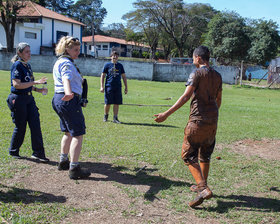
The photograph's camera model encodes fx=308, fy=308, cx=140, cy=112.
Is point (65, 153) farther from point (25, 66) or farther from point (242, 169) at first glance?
point (242, 169)

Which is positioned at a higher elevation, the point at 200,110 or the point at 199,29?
the point at 199,29

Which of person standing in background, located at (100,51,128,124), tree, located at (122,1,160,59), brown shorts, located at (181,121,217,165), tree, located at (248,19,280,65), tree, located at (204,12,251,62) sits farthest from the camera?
tree, located at (122,1,160,59)

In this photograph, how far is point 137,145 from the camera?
641 cm

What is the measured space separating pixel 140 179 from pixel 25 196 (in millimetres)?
1613

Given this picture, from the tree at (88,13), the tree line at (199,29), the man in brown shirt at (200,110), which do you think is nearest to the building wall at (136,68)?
the tree line at (199,29)

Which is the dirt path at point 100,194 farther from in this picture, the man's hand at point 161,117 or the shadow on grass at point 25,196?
the man's hand at point 161,117

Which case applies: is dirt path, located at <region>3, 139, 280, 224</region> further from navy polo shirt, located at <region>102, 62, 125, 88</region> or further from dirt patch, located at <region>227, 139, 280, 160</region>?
navy polo shirt, located at <region>102, 62, 125, 88</region>

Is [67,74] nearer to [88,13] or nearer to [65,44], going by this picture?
[65,44]

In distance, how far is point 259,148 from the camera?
264 inches

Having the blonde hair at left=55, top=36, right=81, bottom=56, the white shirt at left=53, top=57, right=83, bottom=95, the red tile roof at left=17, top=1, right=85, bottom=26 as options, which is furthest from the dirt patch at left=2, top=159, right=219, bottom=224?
the red tile roof at left=17, top=1, right=85, bottom=26

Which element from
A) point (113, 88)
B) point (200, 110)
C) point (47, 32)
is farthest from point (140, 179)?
point (47, 32)

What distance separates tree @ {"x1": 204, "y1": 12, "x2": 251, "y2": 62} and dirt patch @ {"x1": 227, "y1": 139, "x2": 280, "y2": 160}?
36.9 m

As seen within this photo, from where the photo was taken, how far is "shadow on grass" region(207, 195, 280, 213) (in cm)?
375

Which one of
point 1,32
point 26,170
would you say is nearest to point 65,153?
point 26,170
